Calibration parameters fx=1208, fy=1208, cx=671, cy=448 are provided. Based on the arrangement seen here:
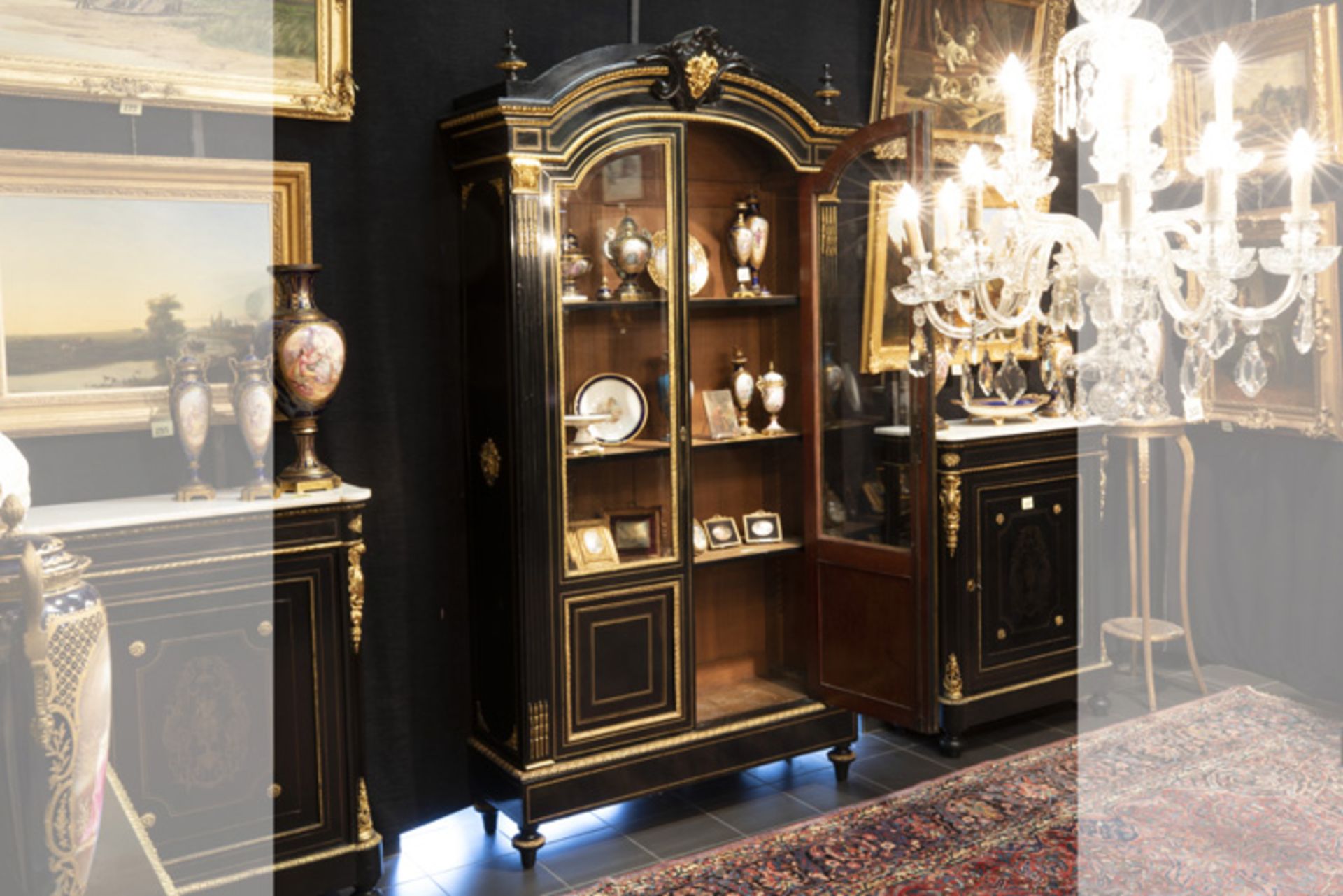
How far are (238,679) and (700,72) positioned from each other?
2.30 m

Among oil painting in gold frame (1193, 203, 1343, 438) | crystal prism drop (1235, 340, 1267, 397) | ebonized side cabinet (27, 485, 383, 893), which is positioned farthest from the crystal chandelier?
oil painting in gold frame (1193, 203, 1343, 438)

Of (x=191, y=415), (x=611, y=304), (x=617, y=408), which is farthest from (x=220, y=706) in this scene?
(x=611, y=304)

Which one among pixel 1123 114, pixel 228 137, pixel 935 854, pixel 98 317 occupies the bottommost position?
pixel 935 854

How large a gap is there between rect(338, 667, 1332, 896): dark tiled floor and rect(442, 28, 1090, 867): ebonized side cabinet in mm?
130

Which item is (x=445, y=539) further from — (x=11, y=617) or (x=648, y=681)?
(x=11, y=617)

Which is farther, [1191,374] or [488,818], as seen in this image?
[488,818]

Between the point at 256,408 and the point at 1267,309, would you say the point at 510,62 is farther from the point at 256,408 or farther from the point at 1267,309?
the point at 1267,309

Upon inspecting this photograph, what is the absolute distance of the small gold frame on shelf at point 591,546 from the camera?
12.6 feet

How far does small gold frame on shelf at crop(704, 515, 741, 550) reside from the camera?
14.3ft

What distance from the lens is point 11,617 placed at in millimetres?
1249

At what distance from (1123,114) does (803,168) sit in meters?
2.00

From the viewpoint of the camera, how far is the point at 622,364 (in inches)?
157

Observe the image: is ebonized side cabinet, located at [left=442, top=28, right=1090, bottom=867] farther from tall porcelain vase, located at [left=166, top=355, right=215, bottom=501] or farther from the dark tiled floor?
tall porcelain vase, located at [left=166, top=355, right=215, bottom=501]

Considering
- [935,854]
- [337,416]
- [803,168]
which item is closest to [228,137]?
[337,416]
